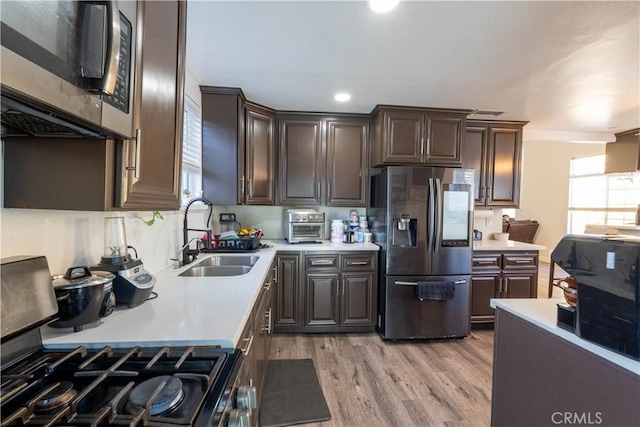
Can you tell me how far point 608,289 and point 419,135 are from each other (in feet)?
7.38

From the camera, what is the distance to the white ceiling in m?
1.46

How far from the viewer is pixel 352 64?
6.61ft

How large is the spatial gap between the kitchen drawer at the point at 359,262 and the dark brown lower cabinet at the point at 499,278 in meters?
1.16

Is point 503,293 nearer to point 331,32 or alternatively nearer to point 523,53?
point 523,53

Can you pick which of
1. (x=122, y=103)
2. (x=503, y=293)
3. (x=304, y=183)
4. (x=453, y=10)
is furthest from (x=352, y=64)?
(x=503, y=293)

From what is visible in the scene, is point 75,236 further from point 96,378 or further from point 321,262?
point 321,262

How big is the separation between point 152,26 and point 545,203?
8.77 metres

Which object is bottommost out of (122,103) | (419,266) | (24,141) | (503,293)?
(503,293)

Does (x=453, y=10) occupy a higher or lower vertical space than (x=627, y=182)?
higher

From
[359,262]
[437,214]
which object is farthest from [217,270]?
[437,214]

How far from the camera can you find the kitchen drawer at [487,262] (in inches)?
118

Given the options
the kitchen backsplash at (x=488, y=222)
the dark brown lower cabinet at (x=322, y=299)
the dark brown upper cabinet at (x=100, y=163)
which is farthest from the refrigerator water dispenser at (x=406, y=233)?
the dark brown upper cabinet at (x=100, y=163)

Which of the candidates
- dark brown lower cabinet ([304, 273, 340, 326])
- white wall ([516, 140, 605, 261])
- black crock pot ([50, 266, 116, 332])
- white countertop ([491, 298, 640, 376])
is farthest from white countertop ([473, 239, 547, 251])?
white wall ([516, 140, 605, 261])

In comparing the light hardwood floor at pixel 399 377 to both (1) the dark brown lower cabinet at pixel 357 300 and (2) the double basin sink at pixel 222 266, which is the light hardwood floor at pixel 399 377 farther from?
(2) the double basin sink at pixel 222 266
